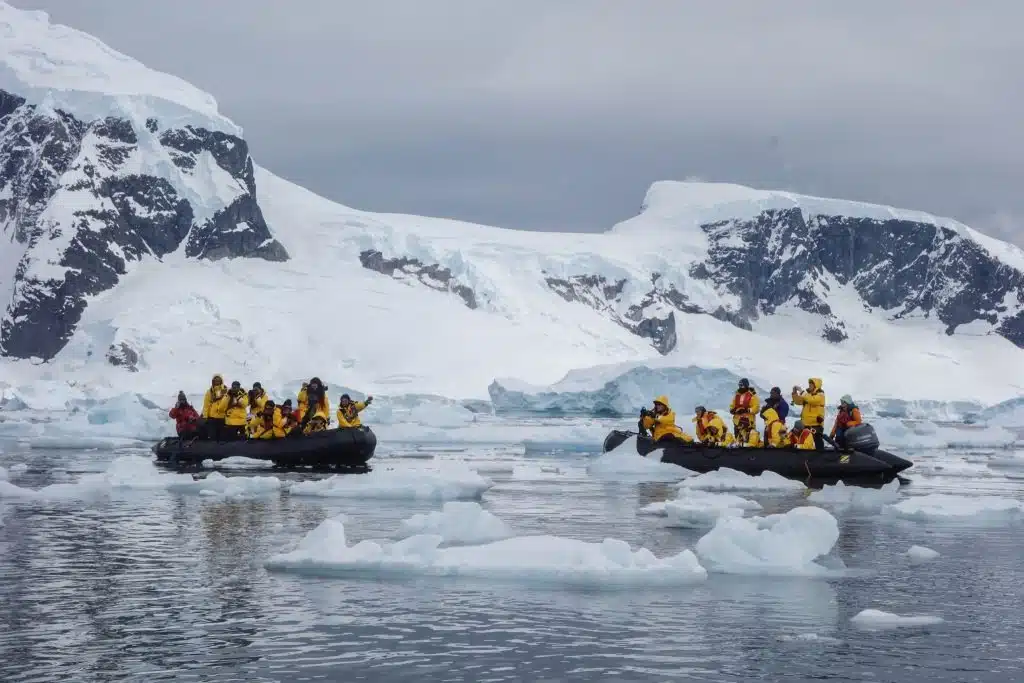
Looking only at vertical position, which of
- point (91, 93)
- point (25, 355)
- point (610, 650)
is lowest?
point (610, 650)

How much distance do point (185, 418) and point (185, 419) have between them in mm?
27

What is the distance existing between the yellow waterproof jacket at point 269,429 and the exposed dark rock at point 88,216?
10625 cm

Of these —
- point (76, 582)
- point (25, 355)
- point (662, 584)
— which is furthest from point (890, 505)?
point (25, 355)

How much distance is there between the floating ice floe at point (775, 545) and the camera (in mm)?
13531

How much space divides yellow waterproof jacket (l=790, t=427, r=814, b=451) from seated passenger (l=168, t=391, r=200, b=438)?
12.9m

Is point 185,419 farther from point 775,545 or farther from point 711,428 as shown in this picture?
point 775,545

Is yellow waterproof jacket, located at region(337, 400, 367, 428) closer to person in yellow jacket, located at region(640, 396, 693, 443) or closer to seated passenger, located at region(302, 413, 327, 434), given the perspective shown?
seated passenger, located at region(302, 413, 327, 434)

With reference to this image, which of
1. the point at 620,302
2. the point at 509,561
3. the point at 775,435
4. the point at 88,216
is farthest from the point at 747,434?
the point at 620,302

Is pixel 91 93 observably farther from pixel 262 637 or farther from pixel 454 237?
pixel 262 637

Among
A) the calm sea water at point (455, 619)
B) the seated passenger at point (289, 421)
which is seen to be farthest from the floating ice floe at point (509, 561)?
the seated passenger at point (289, 421)

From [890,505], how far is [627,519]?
4613 millimetres

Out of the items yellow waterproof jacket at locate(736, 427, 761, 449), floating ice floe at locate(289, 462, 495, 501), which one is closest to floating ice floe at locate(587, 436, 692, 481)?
yellow waterproof jacket at locate(736, 427, 761, 449)

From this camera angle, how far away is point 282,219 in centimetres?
14800

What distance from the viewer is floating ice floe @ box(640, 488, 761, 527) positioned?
59.5 ft
